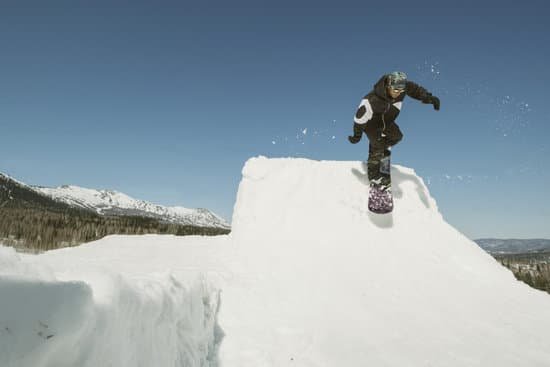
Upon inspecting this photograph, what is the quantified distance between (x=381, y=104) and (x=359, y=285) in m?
4.74

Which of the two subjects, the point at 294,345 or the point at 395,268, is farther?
the point at 395,268

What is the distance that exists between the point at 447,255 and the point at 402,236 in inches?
40.2

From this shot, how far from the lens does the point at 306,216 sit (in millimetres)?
8383

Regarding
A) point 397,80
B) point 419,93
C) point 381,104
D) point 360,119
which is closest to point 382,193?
point 360,119

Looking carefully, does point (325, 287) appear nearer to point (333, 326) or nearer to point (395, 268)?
point (333, 326)

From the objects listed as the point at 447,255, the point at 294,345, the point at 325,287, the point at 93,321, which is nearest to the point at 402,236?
the point at 447,255

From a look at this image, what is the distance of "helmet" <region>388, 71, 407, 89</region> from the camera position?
8.55 metres

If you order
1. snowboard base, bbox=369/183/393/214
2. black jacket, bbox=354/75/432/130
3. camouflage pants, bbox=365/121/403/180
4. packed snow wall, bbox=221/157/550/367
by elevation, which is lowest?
packed snow wall, bbox=221/157/550/367

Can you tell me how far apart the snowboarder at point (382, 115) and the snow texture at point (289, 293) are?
0.83 m

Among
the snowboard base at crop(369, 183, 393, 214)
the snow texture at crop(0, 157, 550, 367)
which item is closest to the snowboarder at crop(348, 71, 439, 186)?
the snowboard base at crop(369, 183, 393, 214)

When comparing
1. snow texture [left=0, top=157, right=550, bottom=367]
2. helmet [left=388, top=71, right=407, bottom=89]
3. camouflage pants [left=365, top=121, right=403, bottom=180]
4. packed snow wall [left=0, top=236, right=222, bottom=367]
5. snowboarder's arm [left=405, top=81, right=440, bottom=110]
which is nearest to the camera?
packed snow wall [left=0, top=236, right=222, bottom=367]

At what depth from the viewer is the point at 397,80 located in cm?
855

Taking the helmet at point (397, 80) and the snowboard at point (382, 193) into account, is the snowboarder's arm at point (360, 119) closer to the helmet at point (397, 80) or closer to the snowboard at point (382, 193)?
the helmet at point (397, 80)

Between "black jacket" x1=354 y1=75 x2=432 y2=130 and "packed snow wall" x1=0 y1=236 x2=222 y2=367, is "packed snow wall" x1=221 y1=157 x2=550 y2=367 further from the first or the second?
"black jacket" x1=354 y1=75 x2=432 y2=130
